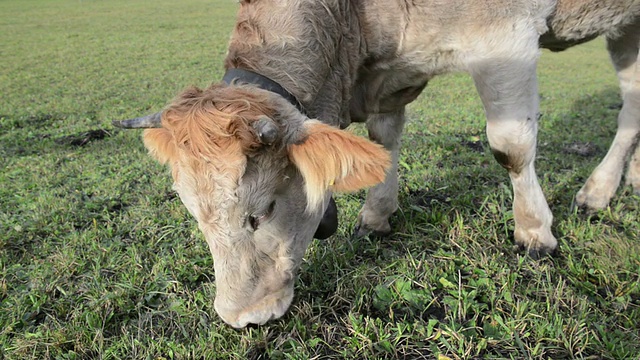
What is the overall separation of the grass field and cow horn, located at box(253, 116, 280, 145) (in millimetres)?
931

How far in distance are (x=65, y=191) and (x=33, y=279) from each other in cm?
174

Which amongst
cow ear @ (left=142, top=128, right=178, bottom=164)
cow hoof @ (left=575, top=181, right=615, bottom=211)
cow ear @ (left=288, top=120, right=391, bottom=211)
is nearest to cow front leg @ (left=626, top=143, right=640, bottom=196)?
cow hoof @ (left=575, top=181, right=615, bottom=211)

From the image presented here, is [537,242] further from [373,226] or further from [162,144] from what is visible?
[162,144]

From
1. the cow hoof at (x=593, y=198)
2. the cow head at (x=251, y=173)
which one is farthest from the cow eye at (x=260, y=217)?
the cow hoof at (x=593, y=198)

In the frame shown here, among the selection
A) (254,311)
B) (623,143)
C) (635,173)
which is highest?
(623,143)

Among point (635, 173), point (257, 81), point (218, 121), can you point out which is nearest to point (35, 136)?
point (257, 81)

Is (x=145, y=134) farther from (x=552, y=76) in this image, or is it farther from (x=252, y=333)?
(x=552, y=76)

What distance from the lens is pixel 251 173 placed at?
6.73ft

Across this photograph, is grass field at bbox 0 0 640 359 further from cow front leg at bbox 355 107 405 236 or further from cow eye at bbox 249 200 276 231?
cow eye at bbox 249 200 276 231

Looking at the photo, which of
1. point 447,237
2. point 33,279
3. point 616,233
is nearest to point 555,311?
point 447,237

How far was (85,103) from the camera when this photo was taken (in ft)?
29.3

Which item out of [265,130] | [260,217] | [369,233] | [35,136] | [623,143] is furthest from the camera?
[35,136]

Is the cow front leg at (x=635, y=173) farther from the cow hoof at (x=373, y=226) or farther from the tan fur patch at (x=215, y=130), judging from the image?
the tan fur patch at (x=215, y=130)

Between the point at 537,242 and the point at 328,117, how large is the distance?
1488mm
